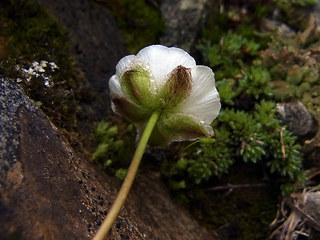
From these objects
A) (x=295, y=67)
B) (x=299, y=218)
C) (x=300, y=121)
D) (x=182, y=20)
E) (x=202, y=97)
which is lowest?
(x=299, y=218)

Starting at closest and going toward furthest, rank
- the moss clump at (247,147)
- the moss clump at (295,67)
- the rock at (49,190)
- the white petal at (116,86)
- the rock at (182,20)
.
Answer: the rock at (49,190) → the white petal at (116,86) → the moss clump at (247,147) → the moss clump at (295,67) → the rock at (182,20)

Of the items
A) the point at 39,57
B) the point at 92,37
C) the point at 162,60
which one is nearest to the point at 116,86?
the point at 162,60

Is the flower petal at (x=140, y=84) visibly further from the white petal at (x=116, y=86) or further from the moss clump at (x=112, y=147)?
the moss clump at (x=112, y=147)

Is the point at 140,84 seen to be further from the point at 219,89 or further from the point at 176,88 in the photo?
the point at 219,89

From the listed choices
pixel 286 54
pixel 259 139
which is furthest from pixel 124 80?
pixel 286 54

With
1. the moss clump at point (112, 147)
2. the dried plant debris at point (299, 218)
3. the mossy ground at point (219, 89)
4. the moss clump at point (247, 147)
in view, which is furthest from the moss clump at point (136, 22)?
the dried plant debris at point (299, 218)
